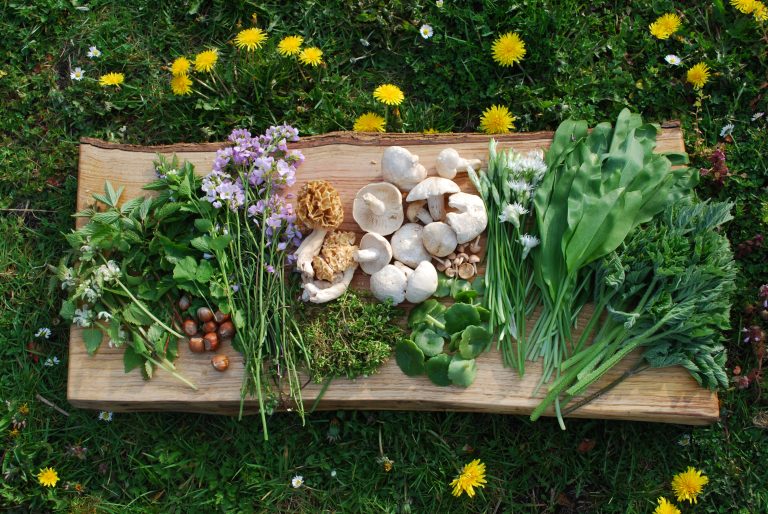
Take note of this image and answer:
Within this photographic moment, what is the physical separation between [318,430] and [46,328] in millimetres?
1250

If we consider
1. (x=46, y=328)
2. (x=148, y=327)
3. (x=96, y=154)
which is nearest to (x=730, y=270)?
(x=148, y=327)

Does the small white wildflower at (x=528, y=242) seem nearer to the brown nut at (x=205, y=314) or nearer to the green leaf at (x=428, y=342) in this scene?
the green leaf at (x=428, y=342)

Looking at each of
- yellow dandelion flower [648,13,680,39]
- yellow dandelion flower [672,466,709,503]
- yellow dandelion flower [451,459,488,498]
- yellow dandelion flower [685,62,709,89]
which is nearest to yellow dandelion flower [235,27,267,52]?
yellow dandelion flower [648,13,680,39]

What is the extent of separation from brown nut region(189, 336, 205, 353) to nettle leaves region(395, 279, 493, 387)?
0.73 meters

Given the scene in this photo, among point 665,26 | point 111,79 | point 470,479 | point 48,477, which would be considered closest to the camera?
point 470,479

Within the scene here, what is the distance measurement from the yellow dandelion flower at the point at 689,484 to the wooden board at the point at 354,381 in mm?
216

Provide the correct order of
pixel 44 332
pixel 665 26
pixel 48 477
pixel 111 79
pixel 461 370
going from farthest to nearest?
1. pixel 111 79
2. pixel 665 26
3. pixel 44 332
4. pixel 48 477
5. pixel 461 370

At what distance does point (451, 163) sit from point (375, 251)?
440 mm

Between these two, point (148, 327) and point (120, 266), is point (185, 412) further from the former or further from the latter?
point (120, 266)

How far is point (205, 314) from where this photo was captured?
99.6 inches

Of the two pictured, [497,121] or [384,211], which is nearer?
[384,211]

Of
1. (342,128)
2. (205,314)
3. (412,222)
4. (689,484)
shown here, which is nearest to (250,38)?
(342,128)

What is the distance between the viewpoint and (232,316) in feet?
8.14

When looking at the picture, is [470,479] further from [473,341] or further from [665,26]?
[665,26]
